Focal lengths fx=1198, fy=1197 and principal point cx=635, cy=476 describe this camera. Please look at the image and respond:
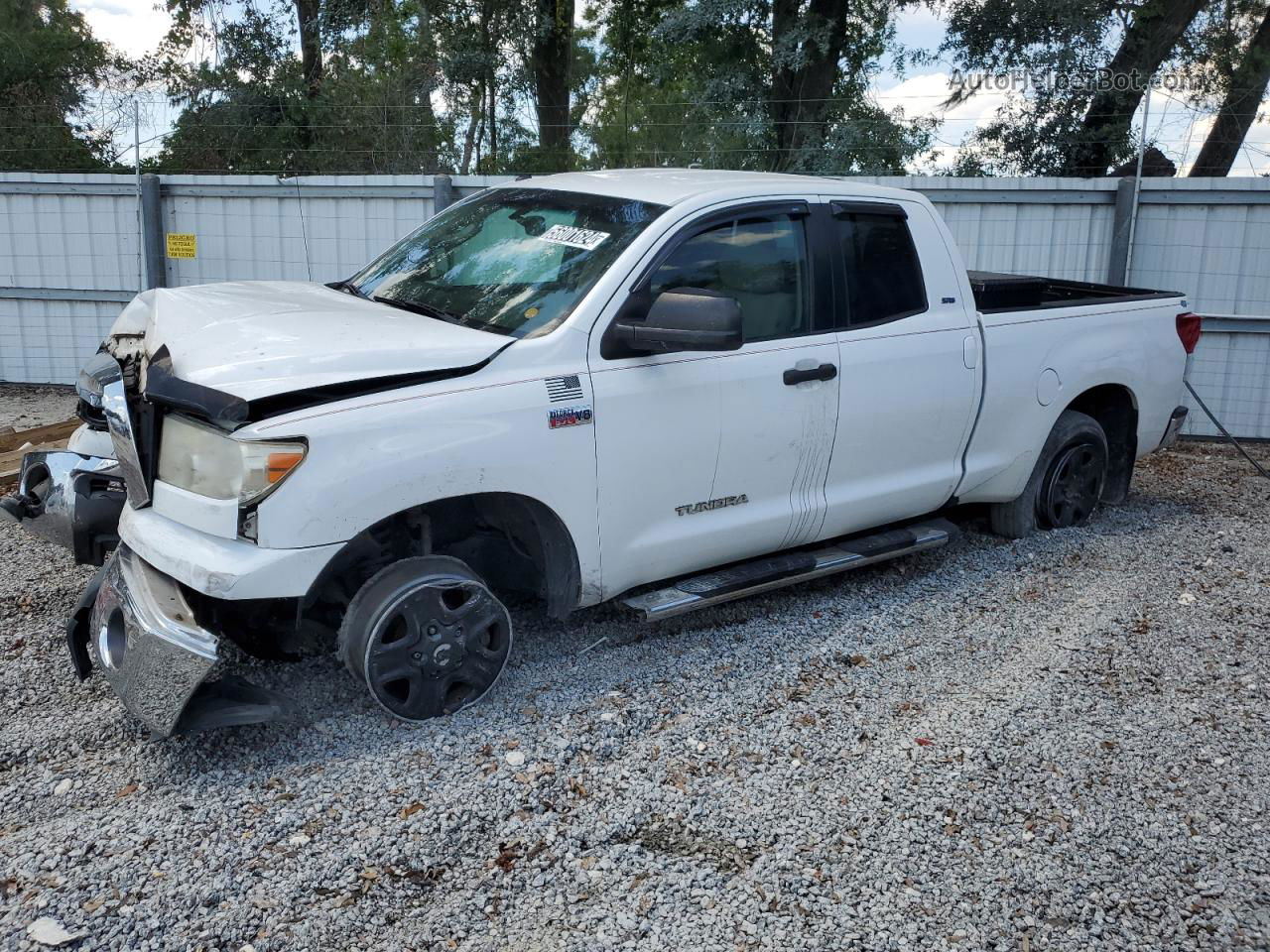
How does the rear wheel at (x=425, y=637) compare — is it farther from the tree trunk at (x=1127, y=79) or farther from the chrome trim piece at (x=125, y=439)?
the tree trunk at (x=1127, y=79)

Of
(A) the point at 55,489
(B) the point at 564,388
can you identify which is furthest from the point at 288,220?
(B) the point at 564,388

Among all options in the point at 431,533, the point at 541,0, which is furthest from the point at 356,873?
the point at 541,0

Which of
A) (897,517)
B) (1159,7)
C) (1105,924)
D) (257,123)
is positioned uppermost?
(1159,7)

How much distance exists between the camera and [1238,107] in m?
13.3

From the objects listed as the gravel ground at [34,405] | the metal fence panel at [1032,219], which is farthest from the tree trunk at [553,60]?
the gravel ground at [34,405]

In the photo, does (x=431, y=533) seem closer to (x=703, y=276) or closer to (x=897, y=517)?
(x=703, y=276)

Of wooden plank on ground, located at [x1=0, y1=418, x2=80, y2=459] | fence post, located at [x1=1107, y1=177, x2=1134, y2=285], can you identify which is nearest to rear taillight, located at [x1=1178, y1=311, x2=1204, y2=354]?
fence post, located at [x1=1107, y1=177, x2=1134, y2=285]

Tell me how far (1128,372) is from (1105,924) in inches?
158

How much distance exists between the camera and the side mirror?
14.4 ft

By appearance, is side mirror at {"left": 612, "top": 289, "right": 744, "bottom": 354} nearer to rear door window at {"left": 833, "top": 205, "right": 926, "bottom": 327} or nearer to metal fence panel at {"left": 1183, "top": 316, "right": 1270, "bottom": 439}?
rear door window at {"left": 833, "top": 205, "right": 926, "bottom": 327}

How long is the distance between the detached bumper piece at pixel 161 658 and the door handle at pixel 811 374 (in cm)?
240

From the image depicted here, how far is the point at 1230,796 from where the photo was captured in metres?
4.10

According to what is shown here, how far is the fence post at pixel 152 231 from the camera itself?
34.2 ft

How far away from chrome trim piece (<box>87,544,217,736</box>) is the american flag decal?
57.2 inches
